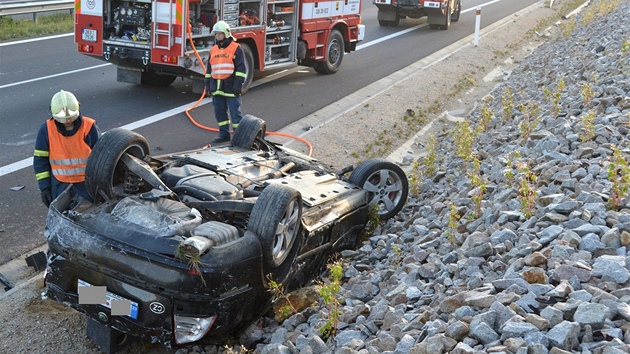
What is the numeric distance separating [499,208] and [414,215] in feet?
3.96

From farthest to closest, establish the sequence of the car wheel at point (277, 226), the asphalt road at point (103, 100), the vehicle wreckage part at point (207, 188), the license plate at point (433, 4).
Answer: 1. the license plate at point (433, 4)
2. the asphalt road at point (103, 100)
3. the vehicle wreckage part at point (207, 188)
4. the car wheel at point (277, 226)

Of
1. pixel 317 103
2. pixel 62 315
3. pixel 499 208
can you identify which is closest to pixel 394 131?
pixel 317 103

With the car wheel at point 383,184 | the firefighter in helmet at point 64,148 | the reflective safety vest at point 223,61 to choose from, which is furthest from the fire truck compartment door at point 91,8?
the car wheel at point 383,184

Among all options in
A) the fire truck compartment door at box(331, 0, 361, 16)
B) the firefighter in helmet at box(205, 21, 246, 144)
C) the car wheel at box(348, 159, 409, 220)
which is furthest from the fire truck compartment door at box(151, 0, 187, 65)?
the car wheel at box(348, 159, 409, 220)

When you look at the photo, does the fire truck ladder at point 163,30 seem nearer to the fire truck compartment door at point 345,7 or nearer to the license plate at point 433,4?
the fire truck compartment door at point 345,7

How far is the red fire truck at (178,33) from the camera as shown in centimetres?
1217

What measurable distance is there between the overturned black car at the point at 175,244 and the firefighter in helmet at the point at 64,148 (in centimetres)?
64

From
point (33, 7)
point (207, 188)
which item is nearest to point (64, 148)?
point (207, 188)

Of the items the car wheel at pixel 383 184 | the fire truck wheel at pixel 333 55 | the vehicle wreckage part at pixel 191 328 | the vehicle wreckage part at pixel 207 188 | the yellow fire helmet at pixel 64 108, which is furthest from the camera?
the fire truck wheel at pixel 333 55

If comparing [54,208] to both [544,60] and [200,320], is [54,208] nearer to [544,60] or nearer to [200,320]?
[200,320]

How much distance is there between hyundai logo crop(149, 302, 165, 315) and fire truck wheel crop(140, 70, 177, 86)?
938 centimetres

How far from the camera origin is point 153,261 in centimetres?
499

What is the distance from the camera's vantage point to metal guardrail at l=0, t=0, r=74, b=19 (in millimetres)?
18031

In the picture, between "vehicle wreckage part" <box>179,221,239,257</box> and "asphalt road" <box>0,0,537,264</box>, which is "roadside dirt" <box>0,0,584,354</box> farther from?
"vehicle wreckage part" <box>179,221,239,257</box>
